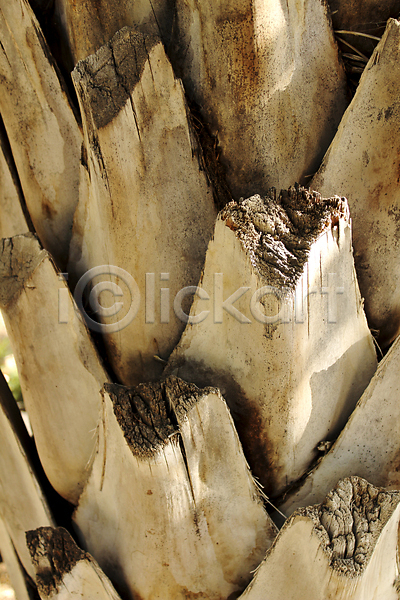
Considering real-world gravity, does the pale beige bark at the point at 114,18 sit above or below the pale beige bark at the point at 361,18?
above

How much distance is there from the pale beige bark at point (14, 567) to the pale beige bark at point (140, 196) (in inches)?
16.3

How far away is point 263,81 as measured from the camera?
0.62 m

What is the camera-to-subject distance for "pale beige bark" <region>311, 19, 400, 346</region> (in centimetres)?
61

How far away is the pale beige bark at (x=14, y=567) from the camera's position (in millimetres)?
853

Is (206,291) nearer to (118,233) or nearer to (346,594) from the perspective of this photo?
(118,233)

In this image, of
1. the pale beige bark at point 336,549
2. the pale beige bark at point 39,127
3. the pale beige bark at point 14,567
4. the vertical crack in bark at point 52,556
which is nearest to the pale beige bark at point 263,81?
the pale beige bark at point 39,127

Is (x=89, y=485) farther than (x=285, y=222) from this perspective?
Yes

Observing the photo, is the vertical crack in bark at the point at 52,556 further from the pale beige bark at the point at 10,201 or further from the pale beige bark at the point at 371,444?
the pale beige bark at the point at 10,201

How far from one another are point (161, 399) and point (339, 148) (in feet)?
1.32

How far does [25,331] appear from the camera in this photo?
69 cm

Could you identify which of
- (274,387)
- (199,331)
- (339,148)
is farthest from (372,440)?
(339,148)

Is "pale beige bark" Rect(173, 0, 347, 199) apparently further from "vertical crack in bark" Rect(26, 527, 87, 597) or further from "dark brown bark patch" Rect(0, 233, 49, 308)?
"vertical crack in bark" Rect(26, 527, 87, 597)

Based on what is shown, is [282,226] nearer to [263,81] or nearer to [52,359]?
[263,81]

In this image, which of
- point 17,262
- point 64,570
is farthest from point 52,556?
point 17,262
